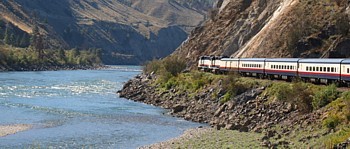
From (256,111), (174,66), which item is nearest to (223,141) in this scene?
(256,111)

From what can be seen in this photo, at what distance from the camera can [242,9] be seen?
104688mm

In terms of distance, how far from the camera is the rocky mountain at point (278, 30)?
7031 centimetres

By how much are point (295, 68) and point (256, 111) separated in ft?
28.9

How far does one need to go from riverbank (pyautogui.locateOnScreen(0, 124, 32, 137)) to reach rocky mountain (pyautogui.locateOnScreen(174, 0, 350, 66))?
36633 millimetres

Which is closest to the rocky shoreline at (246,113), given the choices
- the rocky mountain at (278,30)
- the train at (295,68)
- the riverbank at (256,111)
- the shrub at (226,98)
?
the riverbank at (256,111)

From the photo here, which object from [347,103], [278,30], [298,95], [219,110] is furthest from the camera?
[278,30]

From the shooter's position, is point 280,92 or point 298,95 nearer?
point 298,95

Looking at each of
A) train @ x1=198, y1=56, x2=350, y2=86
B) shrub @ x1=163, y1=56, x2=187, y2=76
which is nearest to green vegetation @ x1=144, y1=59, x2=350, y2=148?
train @ x1=198, y1=56, x2=350, y2=86

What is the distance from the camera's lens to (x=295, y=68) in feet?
175

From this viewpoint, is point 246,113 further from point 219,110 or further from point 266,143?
point 266,143

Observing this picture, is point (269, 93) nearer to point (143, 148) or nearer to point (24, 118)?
point (143, 148)

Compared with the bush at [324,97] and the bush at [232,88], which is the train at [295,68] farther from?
the bush at [232,88]

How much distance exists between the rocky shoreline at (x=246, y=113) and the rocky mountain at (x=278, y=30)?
15109 millimetres

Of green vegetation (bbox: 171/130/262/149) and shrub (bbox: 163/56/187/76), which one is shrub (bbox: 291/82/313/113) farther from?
shrub (bbox: 163/56/187/76)
